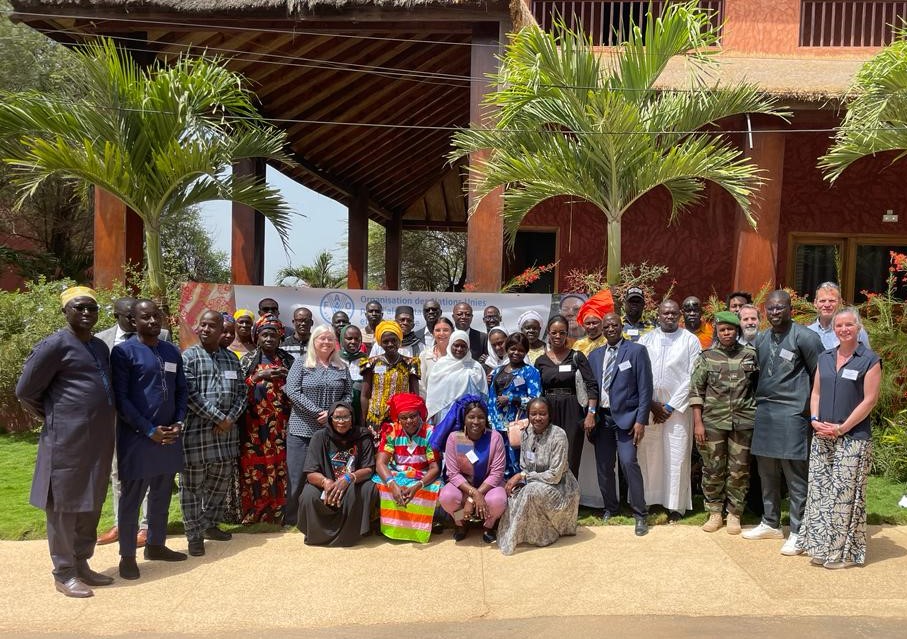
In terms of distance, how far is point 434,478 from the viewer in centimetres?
A: 550

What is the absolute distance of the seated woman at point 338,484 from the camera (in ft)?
17.7

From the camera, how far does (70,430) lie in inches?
175

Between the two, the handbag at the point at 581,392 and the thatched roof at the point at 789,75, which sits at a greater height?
the thatched roof at the point at 789,75

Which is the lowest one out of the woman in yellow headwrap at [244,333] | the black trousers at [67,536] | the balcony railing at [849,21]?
the black trousers at [67,536]

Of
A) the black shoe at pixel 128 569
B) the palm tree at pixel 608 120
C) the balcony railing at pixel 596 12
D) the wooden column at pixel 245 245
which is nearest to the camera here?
the black shoe at pixel 128 569

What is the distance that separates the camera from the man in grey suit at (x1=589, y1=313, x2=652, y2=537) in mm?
5742

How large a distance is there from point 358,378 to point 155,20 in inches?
205

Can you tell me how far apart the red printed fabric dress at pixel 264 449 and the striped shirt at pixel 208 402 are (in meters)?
0.27

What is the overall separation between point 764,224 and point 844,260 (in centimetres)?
276

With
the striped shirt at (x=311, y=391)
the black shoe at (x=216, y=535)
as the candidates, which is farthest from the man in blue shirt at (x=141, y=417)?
the striped shirt at (x=311, y=391)

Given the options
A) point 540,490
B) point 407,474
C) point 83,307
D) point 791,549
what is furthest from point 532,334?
point 83,307

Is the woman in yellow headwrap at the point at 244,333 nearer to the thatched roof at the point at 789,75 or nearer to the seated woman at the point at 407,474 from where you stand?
the seated woman at the point at 407,474

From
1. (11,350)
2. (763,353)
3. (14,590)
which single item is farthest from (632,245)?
(14,590)

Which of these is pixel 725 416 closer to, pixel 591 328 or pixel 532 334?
pixel 591 328
